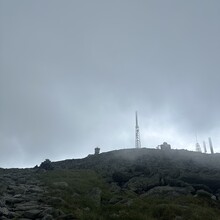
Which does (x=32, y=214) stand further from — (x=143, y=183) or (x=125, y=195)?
(x=143, y=183)

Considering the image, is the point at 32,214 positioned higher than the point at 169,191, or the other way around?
the point at 169,191

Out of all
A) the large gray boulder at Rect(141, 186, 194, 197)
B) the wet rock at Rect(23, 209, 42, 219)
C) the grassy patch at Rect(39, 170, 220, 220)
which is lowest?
the wet rock at Rect(23, 209, 42, 219)

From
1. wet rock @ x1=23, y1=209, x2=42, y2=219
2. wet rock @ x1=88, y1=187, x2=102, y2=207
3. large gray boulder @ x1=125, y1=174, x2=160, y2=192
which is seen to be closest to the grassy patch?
wet rock @ x1=88, y1=187, x2=102, y2=207

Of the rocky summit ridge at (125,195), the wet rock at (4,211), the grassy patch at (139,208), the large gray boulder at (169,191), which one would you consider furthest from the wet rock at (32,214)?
the large gray boulder at (169,191)

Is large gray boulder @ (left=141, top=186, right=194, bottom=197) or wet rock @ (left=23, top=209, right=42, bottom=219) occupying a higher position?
large gray boulder @ (left=141, top=186, right=194, bottom=197)

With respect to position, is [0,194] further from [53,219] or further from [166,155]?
[166,155]

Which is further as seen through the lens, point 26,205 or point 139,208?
point 139,208

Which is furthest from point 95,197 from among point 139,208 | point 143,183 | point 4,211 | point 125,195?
point 4,211

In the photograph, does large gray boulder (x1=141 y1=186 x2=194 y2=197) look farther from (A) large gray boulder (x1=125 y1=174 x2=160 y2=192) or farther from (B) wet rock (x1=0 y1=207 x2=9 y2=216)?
(B) wet rock (x1=0 y1=207 x2=9 y2=216)

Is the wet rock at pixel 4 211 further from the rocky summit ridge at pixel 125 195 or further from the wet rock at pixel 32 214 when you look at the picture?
the wet rock at pixel 32 214

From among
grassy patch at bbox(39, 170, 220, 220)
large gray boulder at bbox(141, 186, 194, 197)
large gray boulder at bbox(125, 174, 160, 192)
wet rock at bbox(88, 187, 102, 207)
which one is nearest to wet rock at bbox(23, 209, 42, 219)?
grassy patch at bbox(39, 170, 220, 220)

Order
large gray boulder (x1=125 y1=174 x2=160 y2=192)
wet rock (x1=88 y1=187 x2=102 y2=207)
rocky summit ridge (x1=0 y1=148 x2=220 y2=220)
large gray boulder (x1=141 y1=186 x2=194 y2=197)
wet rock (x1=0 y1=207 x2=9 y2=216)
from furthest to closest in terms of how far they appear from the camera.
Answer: large gray boulder (x1=125 y1=174 x2=160 y2=192) → large gray boulder (x1=141 y1=186 x2=194 y2=197) → wet rock (x1=88 y1=187 x2=102 y2=207) → rocky summit ridge (x1=0 y1=148 x2=220 y2=220) → wet rock (x1=0 y1=207 x2=9 y2=216)

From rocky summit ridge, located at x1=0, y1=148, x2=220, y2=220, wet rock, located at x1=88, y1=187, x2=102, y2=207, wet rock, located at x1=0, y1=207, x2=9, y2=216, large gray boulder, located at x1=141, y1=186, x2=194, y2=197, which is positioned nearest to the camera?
wet rock, located at x1=0, y1=207, x2=9, y2=216

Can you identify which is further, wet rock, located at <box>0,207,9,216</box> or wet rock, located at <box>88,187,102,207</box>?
wet rock, located at <box>88,187,102,207</box>
